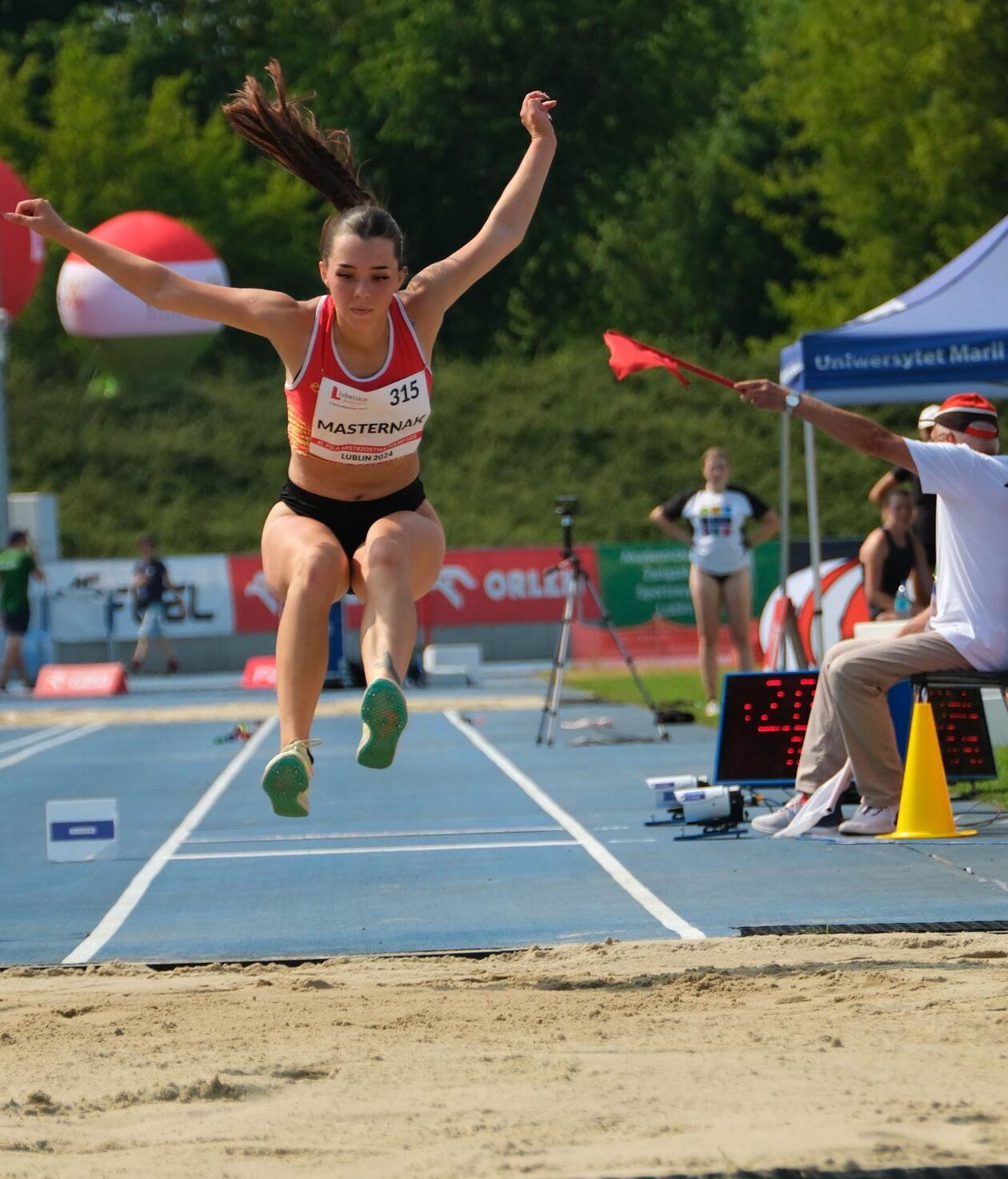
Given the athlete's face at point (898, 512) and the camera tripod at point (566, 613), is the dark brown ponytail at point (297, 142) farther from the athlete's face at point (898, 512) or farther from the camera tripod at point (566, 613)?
the athlete's face at point (898, 512)

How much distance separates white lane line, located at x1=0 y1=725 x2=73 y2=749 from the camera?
1467 cm

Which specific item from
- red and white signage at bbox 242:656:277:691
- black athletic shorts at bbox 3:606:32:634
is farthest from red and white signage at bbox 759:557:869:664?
black athletic shorts at bbox 3:606:32:634

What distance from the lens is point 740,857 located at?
7262 millimetres

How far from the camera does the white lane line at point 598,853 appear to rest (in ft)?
19.2

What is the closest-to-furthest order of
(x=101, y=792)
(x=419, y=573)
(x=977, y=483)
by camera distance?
1. (x=419, y=573)
2. (x=977, y=483)
3. (x=101, y=792)

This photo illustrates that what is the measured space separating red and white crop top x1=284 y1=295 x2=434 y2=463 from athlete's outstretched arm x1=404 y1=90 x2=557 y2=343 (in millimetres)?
119

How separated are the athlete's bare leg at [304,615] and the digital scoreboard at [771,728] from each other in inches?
139

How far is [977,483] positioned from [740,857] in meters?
1.71

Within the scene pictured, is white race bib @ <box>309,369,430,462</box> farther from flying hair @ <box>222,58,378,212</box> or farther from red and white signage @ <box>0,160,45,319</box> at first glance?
red and white signage @ <box>0,160,45,319</box>

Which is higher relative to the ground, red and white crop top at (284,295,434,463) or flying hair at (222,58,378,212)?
flying hair at (222,58,378,212)

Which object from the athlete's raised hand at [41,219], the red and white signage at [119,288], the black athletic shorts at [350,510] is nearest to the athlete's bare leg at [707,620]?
the black athletic shorts at [350,510]

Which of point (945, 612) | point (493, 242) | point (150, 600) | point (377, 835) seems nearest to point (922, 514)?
point (945, 612)

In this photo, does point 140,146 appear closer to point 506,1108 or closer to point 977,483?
point 977,483

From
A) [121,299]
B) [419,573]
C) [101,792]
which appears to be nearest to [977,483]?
[419,573]
